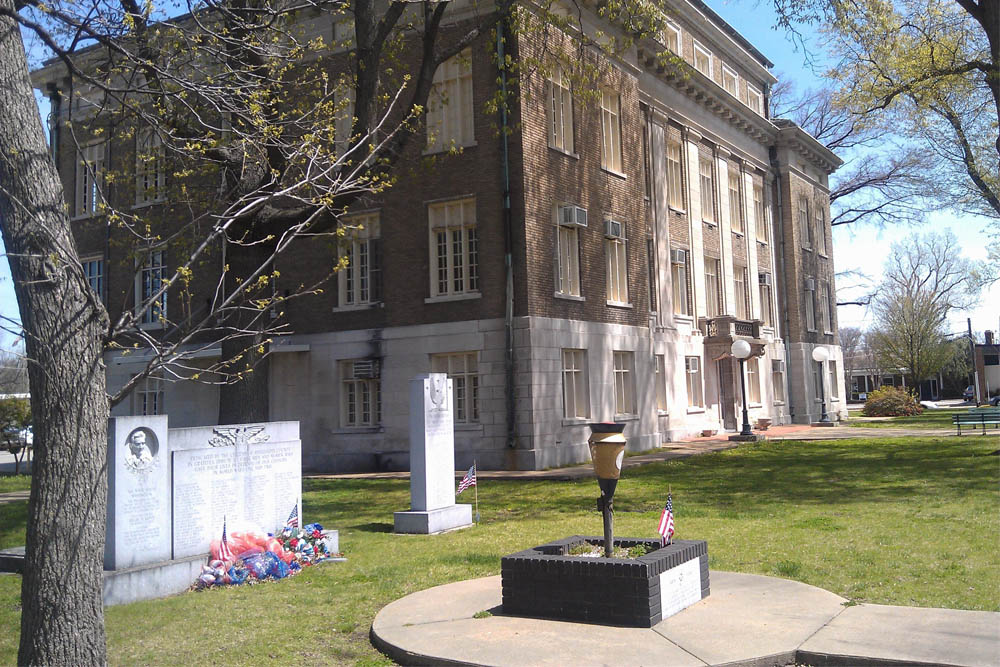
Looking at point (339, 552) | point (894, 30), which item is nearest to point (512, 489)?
point (339, 552)

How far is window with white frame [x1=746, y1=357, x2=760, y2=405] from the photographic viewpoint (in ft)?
123

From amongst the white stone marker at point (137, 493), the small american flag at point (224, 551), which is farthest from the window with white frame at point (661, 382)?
the white stone marker at point (137, 493)

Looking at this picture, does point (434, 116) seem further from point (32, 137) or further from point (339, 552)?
point (32, 137)

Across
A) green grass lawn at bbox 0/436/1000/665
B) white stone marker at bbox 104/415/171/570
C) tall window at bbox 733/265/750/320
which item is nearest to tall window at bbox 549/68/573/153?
green grass lawn at bbox 0/436/1000/665

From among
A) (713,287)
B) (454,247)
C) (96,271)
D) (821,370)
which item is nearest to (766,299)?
(713,287)

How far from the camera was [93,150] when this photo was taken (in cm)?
3038

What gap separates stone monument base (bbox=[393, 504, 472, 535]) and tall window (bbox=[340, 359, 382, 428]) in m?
11.9

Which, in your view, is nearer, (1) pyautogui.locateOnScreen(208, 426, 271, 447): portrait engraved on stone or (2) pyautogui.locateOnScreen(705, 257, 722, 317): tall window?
(1) pyautogui.locateOnScreen(208, 426, 271, 447): portrait engraved on stone

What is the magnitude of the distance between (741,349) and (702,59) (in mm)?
13525

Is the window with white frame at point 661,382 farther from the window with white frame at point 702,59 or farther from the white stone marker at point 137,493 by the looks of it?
the white stone marker at point 137,493

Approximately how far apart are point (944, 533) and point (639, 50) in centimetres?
2176

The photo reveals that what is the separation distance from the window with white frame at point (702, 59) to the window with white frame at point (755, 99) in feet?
17.5

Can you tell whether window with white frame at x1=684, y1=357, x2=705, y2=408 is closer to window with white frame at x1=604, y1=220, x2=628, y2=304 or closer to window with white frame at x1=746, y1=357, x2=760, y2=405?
window with white frame at x1=746, y1=357, x2=760, y2=405

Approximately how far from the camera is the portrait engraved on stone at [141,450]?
9.11 metres
